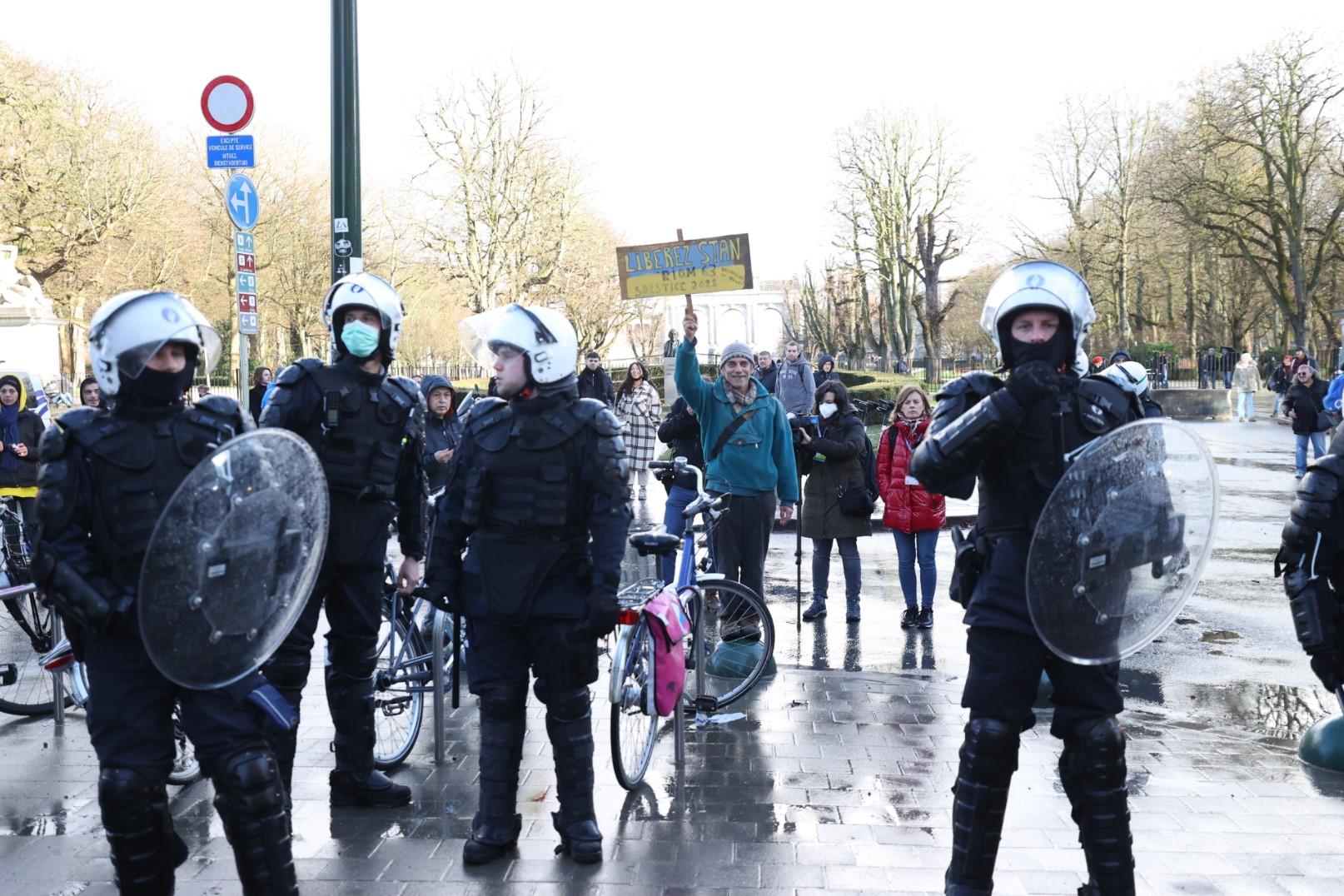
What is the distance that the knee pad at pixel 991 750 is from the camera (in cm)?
364

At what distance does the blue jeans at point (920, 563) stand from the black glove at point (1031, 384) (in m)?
5.22

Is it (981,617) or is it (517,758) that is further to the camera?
(517,758)

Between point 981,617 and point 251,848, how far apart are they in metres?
2.13

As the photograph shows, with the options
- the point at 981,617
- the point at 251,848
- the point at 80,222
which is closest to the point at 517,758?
the point at 251,848

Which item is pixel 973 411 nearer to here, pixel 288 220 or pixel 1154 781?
A: pixel 1154 781

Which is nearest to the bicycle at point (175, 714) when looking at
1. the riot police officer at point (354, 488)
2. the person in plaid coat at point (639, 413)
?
the riot police officer at point (354, 488)

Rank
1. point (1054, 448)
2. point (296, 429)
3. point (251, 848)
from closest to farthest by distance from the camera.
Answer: point (251, 848)
point (1054, 448)
point (296, 429)

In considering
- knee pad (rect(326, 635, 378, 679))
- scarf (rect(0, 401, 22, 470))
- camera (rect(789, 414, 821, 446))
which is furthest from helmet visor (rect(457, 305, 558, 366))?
scarf (rect(0, 401, 22, 470))

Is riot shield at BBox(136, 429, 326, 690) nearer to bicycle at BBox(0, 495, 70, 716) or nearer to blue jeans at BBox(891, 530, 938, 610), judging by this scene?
bicycle at BBox(0, 495, 70, 716)

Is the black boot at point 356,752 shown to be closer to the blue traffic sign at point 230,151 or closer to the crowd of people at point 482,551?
the crowd of people at point 482,551

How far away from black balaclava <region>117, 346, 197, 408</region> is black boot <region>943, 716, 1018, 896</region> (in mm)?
2470

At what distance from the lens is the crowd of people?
3438 millimetres

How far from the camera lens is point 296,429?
4.75 meters

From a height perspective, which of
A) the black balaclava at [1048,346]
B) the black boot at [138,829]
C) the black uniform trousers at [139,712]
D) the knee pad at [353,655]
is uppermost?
the black balaclava at [1048,346]
